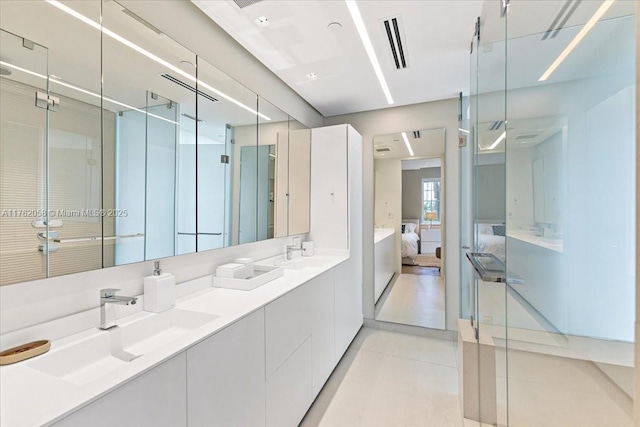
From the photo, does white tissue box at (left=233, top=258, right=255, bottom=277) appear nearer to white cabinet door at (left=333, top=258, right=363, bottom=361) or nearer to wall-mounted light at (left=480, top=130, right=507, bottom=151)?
white cabinet door at (left=333, top=258, right=363, bottom=361)

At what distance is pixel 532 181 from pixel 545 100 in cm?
39

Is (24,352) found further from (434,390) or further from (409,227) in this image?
(409,227)

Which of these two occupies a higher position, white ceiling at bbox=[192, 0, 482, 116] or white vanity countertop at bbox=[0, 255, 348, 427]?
white ceiling at bbox=[192, 0, 482, 116]

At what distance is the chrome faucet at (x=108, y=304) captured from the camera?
3.79ft

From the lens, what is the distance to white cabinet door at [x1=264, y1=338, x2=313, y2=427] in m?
1.50

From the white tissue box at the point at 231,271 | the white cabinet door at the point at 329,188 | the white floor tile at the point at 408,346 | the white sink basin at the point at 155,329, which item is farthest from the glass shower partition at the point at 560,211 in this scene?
the white tissue box at the point at 231,271

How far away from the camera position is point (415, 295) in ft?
11.6

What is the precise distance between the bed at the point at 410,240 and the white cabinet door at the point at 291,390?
2.13 metres

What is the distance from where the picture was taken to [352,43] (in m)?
2.07

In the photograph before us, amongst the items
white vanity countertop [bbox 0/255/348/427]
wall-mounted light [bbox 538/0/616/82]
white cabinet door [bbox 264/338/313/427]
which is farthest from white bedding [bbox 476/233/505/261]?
white vanity countertop [bbox 0/255/348/427]

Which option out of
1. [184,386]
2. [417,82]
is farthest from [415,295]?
[184,386]

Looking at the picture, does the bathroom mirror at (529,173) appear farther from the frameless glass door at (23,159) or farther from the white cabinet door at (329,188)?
the frameless glass door at (23,159)

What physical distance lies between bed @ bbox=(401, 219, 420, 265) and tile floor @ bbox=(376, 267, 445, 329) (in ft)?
0.64

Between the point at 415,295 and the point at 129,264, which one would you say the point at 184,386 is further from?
the point at 415,295
